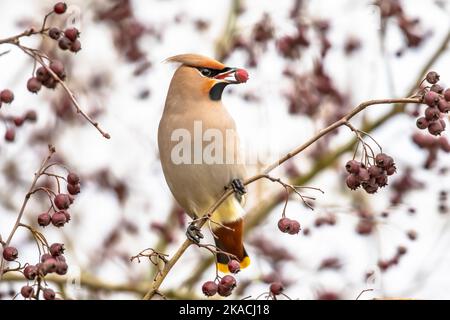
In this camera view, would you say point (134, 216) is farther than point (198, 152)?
Yes

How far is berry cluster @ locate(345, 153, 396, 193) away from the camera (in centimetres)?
237

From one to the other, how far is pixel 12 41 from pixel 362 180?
100 cm

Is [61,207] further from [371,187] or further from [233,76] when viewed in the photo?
[233,76]

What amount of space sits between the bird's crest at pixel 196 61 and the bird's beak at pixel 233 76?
4 cm

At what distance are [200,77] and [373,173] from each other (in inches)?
62.0

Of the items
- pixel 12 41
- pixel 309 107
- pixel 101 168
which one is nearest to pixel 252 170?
pixel 309 107

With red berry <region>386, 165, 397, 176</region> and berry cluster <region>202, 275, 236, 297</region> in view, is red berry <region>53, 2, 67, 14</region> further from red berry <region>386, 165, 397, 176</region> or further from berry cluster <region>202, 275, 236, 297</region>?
red berry <region>386, 165, 397, 176</region>

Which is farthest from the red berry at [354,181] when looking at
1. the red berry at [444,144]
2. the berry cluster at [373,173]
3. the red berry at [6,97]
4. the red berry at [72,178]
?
the red berry at [444,144]

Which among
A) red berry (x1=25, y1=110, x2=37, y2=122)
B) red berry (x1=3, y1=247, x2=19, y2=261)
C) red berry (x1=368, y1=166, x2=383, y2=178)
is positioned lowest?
red berry (x1=3, y1=247, x2=19, y2=261)

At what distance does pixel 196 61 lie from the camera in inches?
149

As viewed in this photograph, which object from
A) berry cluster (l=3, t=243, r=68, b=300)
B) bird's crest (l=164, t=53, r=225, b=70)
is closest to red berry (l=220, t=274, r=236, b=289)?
berry cluster (l=3, t=243, r=68, b=300)

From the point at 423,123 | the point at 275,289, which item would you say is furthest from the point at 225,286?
the point at 423,123
